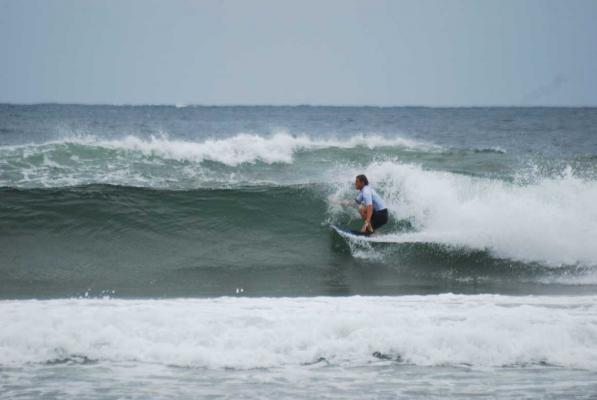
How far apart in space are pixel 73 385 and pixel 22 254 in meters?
6.39

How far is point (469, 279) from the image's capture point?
1104 centimetres

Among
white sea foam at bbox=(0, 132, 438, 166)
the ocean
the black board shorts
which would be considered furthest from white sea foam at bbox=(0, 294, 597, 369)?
white sea foam at bbox=(0, 132, 438, 166)

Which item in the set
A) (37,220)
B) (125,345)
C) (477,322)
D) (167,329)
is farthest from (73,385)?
(37,220)

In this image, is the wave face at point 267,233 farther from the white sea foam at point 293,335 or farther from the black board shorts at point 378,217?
the white sea foam at point 293,335

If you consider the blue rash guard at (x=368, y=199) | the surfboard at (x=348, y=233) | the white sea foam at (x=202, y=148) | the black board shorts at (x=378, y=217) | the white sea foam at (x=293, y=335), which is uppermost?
the white sea foam at (x=202, y=148)

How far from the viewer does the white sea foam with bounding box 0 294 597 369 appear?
22.3ft

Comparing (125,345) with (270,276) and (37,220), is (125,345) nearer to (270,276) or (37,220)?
(270,276)

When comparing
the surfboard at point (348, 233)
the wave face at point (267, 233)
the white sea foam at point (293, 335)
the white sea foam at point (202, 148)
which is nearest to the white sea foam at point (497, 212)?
the wave face at point (267, 233)

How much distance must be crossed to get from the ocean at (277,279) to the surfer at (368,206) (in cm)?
36

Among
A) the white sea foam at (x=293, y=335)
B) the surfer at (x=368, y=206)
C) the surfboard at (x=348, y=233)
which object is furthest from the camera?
the surfboard at (x=348, y=233)

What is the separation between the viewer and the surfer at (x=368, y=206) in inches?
463

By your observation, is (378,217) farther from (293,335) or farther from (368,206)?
(293,335)

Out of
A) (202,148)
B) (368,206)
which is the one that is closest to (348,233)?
(368,206)

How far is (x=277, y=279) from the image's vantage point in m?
10.9
